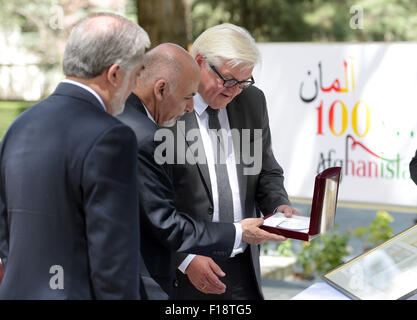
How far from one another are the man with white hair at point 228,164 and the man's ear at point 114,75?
0.93 meters

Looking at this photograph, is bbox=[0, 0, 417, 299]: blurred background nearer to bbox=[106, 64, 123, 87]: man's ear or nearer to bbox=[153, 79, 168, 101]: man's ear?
bbox=[153, 79, 168, 101]: man's ear

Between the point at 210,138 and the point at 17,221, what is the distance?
1.25 meters

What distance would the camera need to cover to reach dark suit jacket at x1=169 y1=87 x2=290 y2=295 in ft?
10.00

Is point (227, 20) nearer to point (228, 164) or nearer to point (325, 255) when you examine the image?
point (325, 255)

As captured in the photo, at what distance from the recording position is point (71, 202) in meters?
2.02

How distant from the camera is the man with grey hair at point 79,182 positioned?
1.99 m

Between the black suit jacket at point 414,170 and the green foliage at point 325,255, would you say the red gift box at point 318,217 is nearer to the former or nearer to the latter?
the black suit jacket at point 414,170

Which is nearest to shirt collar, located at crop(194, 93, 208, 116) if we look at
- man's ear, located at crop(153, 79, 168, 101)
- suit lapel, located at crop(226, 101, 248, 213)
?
suit lapel, located at crop(226, 101, 248, 213)

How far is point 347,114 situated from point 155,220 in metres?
3.12

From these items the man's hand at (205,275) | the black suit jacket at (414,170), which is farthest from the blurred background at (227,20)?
the man's hand at (205,275)

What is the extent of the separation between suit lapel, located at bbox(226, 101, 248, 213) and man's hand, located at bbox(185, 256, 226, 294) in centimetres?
30
